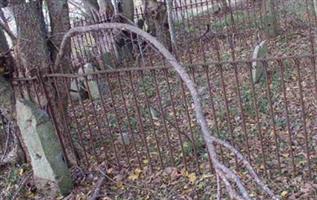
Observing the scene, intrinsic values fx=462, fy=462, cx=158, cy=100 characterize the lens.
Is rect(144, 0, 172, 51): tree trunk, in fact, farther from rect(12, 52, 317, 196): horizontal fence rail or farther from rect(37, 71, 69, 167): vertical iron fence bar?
rect(37, 71, 69, 167): vertical iron fence bar

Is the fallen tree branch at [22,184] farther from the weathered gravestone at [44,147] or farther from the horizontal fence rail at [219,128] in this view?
the horizontal fence rail at [219,128]

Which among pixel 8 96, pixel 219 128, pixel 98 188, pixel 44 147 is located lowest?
pixel 98 188

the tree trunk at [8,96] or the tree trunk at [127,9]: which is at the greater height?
the tree trunk at [127,9]

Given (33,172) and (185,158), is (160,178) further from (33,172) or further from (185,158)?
(33,172)

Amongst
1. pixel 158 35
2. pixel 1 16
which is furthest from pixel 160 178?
pixel 158 35

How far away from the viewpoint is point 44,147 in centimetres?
452

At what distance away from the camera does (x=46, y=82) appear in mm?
4801

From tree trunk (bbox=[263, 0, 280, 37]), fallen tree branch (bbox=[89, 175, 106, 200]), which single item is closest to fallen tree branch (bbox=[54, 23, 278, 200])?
fallen tree branch (bbox=[89, 175, 106, 200])

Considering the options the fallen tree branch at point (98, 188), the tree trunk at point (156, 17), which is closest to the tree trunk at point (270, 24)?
the tree trunk at point (156, 17)

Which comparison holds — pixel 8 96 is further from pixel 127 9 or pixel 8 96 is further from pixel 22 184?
pixel 127 9

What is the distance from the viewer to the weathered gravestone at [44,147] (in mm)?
4500

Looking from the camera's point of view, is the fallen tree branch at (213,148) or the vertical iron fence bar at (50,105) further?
the vertical iron fence bar at (50,105)

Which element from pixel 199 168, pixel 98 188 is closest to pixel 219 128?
pixel 199 168

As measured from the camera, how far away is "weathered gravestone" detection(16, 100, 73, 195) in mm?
4500
